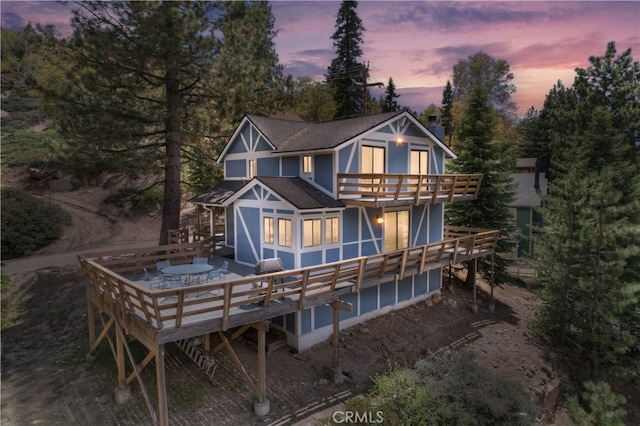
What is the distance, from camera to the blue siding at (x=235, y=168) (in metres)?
17.6

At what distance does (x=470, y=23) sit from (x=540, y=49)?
13.4 feet

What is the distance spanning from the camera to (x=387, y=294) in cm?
1510

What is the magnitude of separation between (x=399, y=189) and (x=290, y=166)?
14.9 ft

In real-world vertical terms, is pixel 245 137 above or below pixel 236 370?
above

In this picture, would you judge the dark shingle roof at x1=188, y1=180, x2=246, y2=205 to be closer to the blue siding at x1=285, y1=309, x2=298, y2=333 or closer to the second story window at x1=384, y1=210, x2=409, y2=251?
the blue siding at x1=285, y1=309, x2=298, y2=333

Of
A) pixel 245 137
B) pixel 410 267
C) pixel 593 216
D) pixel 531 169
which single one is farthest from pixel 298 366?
pixel 531 169

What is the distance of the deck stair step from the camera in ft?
35.3

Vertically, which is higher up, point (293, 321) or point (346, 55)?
point (346, 55)

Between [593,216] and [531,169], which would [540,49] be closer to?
[593,216]

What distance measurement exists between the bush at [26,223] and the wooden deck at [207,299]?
1300 cm

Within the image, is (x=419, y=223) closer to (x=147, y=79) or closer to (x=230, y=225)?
(x=230, y=225)

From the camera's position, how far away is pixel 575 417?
9.89 meters

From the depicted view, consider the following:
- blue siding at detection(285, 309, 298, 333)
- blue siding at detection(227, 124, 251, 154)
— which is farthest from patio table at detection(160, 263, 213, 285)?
blue siding at detection(227, 124, 251, 154)

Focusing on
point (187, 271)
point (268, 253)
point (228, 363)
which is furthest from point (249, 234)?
point (228, 363)
